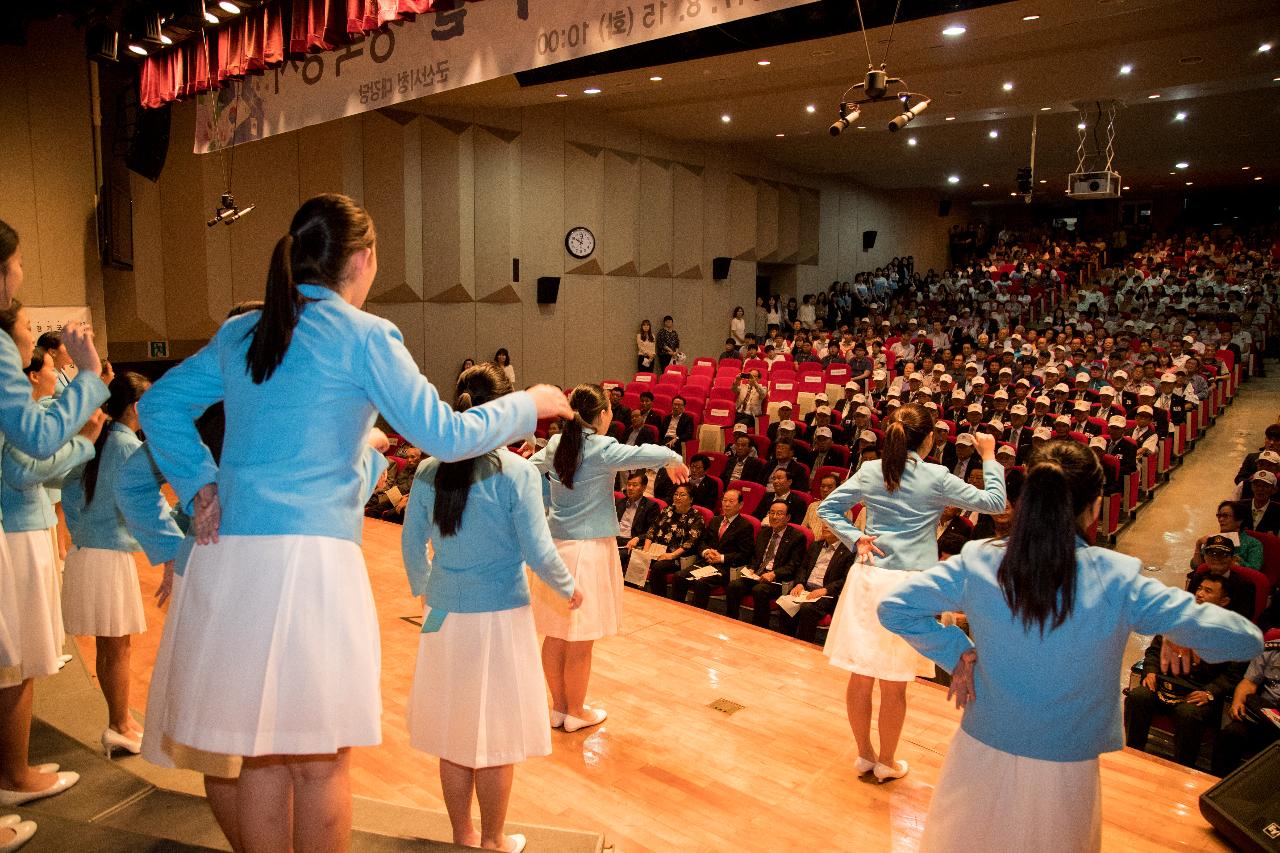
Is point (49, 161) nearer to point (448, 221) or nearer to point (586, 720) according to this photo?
point (448, 221)

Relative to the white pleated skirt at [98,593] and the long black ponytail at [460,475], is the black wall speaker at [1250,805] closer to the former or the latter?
the long black ponytail at [460,475]

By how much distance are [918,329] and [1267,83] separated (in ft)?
19.9

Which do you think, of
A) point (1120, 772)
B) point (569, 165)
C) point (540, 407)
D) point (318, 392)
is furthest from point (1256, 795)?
point (569, 165)

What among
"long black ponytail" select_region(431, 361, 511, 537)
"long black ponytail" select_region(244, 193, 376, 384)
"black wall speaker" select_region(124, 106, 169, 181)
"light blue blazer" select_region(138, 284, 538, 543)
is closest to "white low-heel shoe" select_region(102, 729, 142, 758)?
"long black ponytail" select_region(431, 361, 511, 537)

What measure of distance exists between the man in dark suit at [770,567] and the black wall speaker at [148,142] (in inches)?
310

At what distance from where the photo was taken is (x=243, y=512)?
1470 millimetres

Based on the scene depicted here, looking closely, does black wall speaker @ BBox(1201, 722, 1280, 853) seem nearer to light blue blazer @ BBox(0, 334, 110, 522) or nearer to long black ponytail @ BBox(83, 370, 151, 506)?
light blue blazer @ BBox(0, 334, 110, 522)

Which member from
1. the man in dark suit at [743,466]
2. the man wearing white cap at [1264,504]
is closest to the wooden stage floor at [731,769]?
the man in dark suit at [743,466]

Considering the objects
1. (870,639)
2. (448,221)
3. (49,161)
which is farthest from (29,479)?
(448,221)

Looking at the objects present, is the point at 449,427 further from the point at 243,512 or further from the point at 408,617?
the point at 408,617

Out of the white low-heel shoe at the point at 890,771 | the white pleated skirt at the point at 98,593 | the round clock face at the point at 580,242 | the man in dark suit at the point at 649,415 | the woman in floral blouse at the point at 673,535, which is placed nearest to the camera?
the white pleated skirt at the point at 98,593

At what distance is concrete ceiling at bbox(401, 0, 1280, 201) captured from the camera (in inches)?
317

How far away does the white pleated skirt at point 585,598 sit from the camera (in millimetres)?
3576

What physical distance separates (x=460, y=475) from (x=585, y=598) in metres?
1.31
